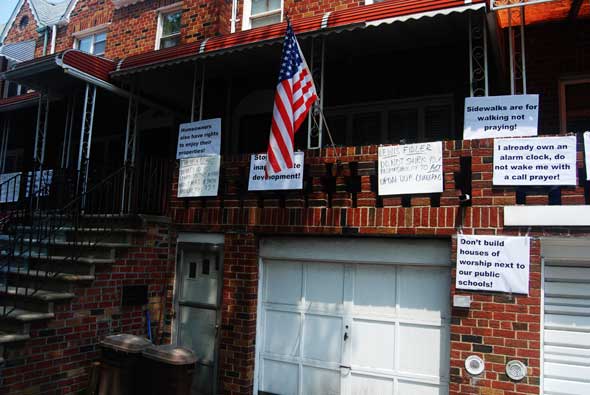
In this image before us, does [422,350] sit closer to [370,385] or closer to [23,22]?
[370,385]

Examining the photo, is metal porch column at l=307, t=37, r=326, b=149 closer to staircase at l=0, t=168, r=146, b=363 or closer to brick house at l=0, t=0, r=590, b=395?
brick house at l=0, t=0, r=590, b=395

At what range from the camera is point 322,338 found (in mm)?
5805

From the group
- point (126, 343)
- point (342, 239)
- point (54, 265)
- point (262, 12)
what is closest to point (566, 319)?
point (342, 239)

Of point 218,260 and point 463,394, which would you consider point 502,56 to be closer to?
point 463,394

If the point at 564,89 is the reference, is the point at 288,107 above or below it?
below

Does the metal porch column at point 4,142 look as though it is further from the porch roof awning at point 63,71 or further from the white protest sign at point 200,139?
the white protest sign at point 200,139

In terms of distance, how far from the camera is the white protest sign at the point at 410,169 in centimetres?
514

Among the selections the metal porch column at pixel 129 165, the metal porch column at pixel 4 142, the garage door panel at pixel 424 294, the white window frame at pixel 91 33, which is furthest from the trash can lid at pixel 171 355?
the metal porch column at pixel 4 142

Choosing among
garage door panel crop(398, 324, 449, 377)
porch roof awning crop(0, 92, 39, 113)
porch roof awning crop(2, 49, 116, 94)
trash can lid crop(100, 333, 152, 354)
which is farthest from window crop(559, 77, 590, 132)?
porch roof awning crop(0, 92, 39, 113)

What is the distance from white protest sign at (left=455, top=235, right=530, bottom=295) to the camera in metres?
4.59

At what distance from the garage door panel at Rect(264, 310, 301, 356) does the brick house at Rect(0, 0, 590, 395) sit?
0.08ft

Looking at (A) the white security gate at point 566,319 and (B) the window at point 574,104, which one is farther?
(B) the window at point 574,104

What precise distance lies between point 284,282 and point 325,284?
61 centimetres

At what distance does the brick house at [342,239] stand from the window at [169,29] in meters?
2.49
